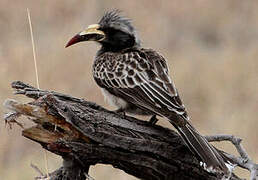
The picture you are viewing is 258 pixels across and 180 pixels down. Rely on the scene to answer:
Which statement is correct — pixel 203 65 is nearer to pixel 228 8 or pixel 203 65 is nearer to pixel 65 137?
pixel 228 8

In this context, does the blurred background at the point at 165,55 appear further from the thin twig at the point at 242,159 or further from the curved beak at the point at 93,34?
the thin twig at the point at 242,159

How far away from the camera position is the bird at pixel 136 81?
456cm

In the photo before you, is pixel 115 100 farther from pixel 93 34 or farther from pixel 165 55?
pixel 165 55

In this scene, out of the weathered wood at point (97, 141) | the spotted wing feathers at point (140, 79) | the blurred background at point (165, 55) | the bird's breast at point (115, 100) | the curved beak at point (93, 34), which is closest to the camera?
the weathered wood at point (97, 141)

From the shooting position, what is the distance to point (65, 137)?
4250mm

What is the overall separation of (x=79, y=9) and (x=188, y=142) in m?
7.64

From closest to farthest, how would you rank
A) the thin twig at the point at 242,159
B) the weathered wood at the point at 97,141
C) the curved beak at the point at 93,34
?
1. the weathered wood at the point at 97,141
2. the thin twig at the point at 242,159
3. the curved beak at the point at 93,34

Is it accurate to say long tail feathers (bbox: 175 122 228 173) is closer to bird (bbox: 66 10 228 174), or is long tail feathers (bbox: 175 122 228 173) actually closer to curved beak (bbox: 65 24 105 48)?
bird (bbox: 66 10 228 174)

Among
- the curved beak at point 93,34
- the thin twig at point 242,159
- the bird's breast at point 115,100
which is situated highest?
the curved beak at point 93,34

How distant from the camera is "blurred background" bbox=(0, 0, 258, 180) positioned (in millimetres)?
8641

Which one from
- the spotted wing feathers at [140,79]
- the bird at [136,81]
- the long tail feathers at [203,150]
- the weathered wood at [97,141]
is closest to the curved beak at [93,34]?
the bird at [136,81]

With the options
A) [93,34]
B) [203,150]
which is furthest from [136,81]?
[203,150]

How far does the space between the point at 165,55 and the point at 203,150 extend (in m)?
6.74

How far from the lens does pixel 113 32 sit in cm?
575
